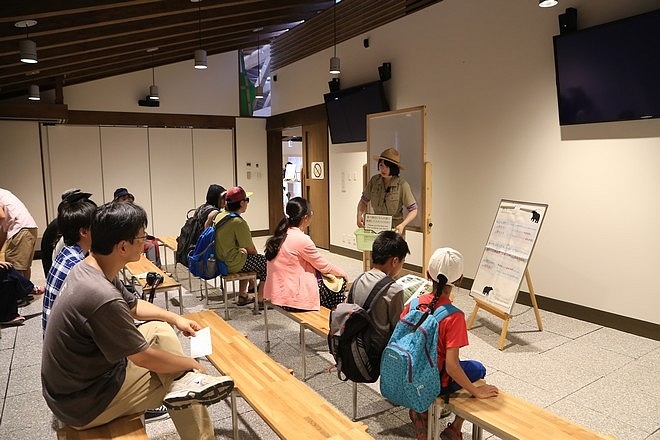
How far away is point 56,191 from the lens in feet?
25.6

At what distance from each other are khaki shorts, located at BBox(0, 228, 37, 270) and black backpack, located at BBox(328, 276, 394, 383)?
4.20 metres

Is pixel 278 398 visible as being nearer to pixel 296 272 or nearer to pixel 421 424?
pixel 421 424

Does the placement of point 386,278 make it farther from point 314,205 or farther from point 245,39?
point 245,39

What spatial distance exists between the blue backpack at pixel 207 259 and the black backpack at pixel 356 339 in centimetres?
221

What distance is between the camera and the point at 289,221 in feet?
11.2

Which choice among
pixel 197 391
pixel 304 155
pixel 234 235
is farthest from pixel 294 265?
pixel 304 155

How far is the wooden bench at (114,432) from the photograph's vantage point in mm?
1719

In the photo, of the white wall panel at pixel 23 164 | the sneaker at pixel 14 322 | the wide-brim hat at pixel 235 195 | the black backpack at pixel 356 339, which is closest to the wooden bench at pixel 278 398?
the black backpack at pixel 356 339

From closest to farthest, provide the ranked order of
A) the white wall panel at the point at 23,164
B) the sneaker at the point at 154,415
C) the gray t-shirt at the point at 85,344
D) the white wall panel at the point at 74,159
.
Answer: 1. the gray t-shirt at the point at 85,344
2. the sneaker at the point at 154,415
3. the white wall panel at the point at 23,164
4. the white wall panel at the point at 74,159

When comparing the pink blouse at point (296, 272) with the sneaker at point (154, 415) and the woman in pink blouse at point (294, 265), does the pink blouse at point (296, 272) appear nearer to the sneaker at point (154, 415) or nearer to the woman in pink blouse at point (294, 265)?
the woman in pink blouse at point (294, 265)

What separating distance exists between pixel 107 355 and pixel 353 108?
556cm

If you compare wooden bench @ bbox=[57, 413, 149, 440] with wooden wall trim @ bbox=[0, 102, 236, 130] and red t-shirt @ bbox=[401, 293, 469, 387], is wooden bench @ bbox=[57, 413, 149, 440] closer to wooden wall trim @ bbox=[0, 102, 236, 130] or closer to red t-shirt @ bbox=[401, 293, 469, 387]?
red t-shirt @ bbox=[401, 293, 469, 387]

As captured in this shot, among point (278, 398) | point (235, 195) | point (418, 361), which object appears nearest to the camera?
point (418, 361)

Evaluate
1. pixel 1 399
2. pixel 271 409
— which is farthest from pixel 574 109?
pixel 1 399
